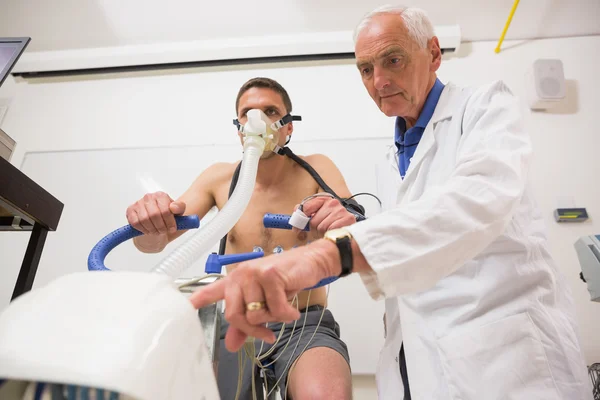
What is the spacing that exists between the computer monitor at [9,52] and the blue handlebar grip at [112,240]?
2.72ft

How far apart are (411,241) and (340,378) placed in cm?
54

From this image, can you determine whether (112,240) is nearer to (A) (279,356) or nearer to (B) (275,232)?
(A) (279,356)

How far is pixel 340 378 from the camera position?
924 mm

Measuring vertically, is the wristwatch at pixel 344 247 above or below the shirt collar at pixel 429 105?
below

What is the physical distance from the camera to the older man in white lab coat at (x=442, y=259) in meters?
0.53

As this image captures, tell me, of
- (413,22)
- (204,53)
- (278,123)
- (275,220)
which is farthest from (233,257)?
(204,53)

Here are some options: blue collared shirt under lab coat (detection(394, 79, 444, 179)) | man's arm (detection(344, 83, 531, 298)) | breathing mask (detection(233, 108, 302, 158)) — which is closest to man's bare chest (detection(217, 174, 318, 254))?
breathing mask (detection(233, 108, 302, 158))

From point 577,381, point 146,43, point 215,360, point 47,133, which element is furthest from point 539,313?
point 47,133

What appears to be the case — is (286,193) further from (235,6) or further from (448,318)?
(235,6)

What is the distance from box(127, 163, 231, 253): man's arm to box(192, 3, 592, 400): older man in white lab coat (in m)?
0.35

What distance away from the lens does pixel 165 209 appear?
0.92 m

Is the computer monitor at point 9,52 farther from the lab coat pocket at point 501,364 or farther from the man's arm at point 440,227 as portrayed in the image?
the lab coat pocket at point 501,364

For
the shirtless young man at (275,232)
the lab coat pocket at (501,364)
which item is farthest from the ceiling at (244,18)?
the lab coat pocket at (501,364)

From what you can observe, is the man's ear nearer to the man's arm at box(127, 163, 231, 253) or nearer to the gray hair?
the gray hair
